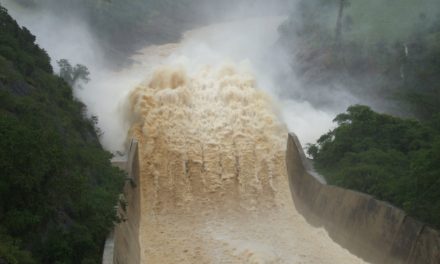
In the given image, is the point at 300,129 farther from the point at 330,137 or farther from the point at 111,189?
the point at 111,189

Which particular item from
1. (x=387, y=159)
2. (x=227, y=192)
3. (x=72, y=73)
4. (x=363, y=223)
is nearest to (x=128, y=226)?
(x=227, y=192)

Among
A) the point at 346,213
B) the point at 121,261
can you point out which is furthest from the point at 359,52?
the point at 121,261

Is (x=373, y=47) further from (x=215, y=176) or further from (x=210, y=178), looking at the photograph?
(x=210, y=178)

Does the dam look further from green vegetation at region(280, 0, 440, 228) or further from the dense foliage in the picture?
the dense foliage

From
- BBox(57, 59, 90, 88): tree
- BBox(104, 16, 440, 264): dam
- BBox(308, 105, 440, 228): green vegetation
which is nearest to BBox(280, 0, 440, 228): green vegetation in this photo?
BBox(308, 105, 440, 228): green vegetation

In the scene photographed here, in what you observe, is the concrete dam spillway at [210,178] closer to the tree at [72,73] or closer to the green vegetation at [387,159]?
the green vegetation at [387,159]

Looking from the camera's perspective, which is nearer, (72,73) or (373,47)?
(72,73)

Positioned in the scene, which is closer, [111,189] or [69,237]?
[69,237]
